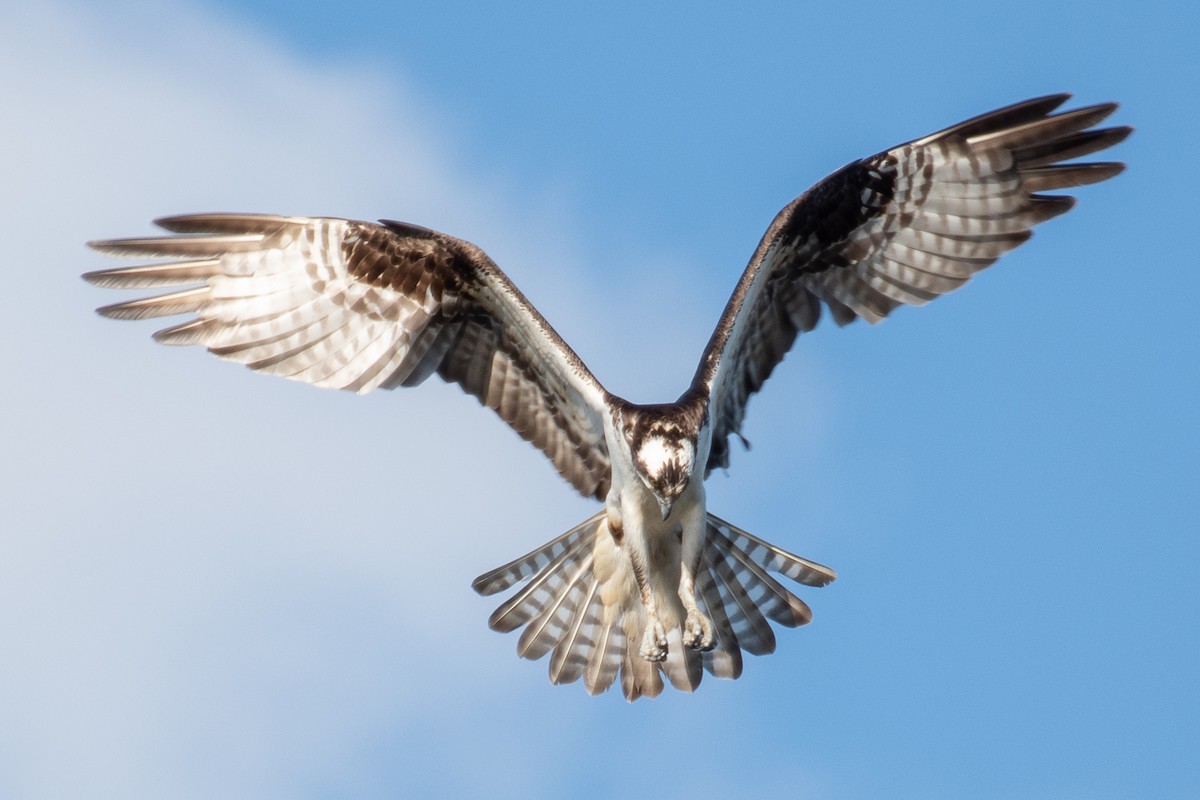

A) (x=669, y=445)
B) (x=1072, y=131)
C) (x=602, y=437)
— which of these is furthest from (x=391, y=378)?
(x=1072, y=131)

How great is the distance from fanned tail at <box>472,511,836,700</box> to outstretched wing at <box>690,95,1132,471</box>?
751mm

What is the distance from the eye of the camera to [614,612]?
33.9ft

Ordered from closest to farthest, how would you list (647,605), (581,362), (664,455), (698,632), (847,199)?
(664,455) < (698,632) < (647,605) < (581,362) < (847,199)

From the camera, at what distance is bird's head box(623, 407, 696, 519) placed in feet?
29.1

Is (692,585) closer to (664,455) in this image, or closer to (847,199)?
(664,455)

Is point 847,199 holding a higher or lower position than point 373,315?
lower

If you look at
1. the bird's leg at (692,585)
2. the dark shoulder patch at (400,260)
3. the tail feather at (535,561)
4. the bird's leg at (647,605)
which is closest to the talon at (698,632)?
the bird's leg at (692,585)

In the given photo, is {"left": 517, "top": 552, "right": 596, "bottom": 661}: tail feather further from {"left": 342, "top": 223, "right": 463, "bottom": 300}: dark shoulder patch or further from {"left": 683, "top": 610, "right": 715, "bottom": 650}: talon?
{"left": 342, "top": 223, "right": 463, "bottom": 300}: dark shoulder patch

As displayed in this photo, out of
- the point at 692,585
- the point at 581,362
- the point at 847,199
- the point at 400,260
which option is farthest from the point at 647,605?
the point at 847,199

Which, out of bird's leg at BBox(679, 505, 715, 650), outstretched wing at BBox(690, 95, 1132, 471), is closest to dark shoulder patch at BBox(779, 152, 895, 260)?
outstretched wing at BBox(690, 95, 1132, 471)

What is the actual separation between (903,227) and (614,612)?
295cm

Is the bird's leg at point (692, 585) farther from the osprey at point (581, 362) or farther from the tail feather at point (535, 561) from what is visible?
the tail feather at point (535, 561)

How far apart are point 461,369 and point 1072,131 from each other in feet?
12.7

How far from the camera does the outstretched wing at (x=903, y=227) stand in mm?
10211
